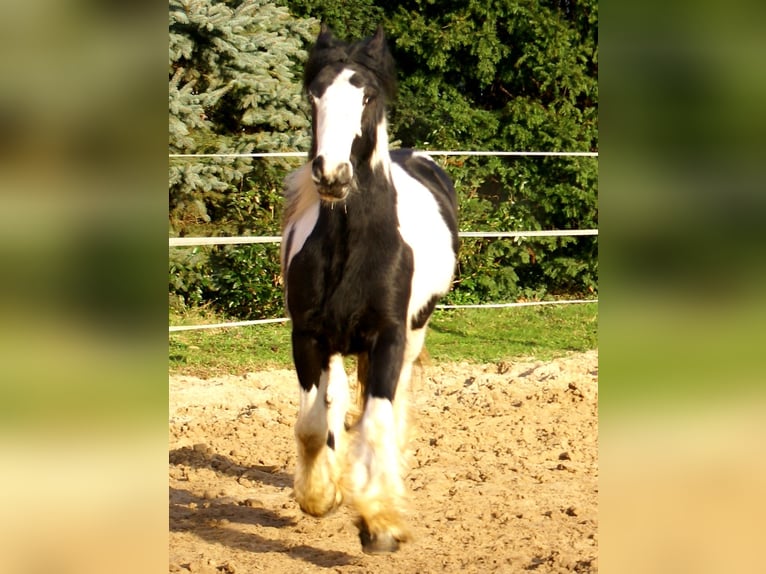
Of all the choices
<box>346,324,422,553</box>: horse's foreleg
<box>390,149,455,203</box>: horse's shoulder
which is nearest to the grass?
<box>390,149,455,203</box>: horse's shoulder

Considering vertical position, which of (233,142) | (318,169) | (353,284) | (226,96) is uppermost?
(226,96)

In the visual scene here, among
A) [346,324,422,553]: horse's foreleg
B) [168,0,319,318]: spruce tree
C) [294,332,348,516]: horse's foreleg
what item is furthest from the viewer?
[168,0,319,318]: spruce tree

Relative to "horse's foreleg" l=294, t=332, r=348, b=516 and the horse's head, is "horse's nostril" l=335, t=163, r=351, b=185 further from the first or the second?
"horse's foreleg" l=294, t=332, r=348, b=516

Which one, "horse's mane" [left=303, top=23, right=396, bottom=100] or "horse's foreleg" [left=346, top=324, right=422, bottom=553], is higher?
"horse's mane" [left=303, top=23, right=396, bottom=100]

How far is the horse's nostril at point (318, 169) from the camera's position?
344 cm

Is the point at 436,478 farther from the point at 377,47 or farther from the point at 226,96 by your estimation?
the point at 226,96

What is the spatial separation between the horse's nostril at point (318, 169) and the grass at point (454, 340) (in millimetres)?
4726

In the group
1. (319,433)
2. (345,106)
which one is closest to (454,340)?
(319,433)

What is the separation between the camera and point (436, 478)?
518 cm

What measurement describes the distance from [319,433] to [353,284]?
79 cm

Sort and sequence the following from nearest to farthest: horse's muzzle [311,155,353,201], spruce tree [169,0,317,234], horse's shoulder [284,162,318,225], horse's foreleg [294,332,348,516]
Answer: horse's muzzle [311,155,353,201] < horse's foreleg [294,332,348,516] < horse's shoulder [284,162,318,225] < spruce tree [169,0,317,234]

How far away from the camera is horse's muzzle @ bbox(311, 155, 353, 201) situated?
11.3ft
